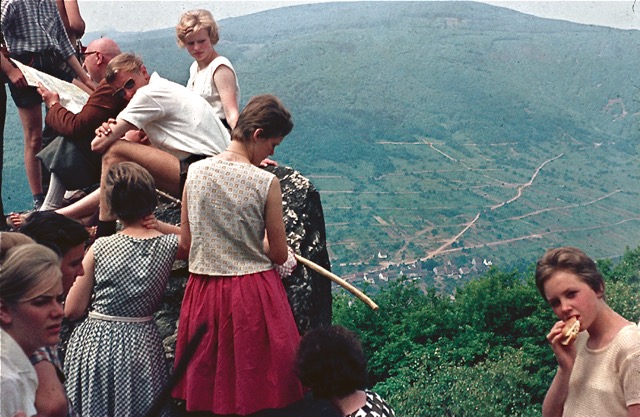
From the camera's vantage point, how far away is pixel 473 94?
415 feet

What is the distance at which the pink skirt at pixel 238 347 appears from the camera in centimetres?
509

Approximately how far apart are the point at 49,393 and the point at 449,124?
11726cm

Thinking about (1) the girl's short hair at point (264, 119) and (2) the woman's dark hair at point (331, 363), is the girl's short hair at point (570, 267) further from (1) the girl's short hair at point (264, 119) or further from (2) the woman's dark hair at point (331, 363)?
(1) the girl's short hair at point (264, 119)

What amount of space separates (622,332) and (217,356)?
90.9 inches

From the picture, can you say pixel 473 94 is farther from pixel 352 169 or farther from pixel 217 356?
pixel 217 356

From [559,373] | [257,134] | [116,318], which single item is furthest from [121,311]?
[559,373]

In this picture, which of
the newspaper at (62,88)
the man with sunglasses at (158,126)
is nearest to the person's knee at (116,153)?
the man with sunglasses at (158,126)

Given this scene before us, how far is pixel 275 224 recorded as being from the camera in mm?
5023

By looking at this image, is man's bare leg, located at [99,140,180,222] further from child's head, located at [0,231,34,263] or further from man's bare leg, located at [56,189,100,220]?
child's head, located at [0,231,34,263]

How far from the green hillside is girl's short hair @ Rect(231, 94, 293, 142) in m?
70.2

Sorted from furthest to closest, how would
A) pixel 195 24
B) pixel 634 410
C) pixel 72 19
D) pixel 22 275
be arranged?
pixel 72 19 → pixel 195 24 → pixel 634 410 → pixel 22 275

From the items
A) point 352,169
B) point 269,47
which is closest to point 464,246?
point 352,169

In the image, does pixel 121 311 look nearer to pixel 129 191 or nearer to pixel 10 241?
pixel 129 191

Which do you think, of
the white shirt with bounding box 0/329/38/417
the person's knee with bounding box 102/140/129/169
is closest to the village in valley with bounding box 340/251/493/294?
the person's knee with bounding box 102/140/129/169
